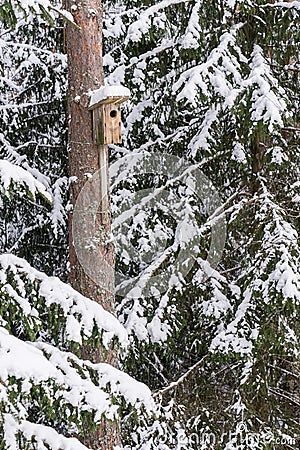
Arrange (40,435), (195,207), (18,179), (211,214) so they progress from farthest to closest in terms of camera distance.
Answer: (211,214) < (195,207) < (40,435) < (18,179)

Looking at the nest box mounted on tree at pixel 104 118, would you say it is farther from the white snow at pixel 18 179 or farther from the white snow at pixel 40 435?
the white snow at pixel 40 435

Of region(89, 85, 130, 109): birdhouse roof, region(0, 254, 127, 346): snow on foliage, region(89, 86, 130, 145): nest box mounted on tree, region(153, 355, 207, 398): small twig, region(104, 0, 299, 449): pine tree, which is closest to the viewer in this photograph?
region(0, 254, 127, 346): snow on foliage

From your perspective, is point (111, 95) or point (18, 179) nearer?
point (18, 179)

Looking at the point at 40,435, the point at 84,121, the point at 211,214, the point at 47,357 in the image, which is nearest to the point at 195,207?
the point at 211,214

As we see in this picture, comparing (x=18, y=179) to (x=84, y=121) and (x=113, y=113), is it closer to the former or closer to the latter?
(x=113, y=113)

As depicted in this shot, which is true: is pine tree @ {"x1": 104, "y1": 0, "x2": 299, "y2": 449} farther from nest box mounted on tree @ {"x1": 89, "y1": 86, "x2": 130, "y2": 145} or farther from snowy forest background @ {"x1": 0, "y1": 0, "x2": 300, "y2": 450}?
nest box mounted on tree @ {"x1": 89, "y1": 86, "x2": 130, "y2": 145}

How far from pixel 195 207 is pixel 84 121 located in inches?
55.4

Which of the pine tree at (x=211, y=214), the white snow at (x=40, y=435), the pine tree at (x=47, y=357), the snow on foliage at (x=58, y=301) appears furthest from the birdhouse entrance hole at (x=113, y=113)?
the white snow at (x=40, y=435)

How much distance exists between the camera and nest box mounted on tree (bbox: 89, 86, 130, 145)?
4.07m

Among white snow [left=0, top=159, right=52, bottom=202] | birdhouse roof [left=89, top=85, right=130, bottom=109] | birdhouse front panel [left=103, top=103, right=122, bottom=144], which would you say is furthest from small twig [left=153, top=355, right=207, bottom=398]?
white snow [left=0, top=159, right=52, bottom=202]

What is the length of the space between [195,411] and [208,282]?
0.97 meters

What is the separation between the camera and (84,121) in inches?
169

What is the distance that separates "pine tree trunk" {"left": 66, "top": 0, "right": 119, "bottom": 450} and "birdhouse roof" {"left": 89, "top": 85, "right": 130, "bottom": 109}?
24cm

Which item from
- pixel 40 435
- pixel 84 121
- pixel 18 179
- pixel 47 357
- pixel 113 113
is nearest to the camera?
pixel 18 179
